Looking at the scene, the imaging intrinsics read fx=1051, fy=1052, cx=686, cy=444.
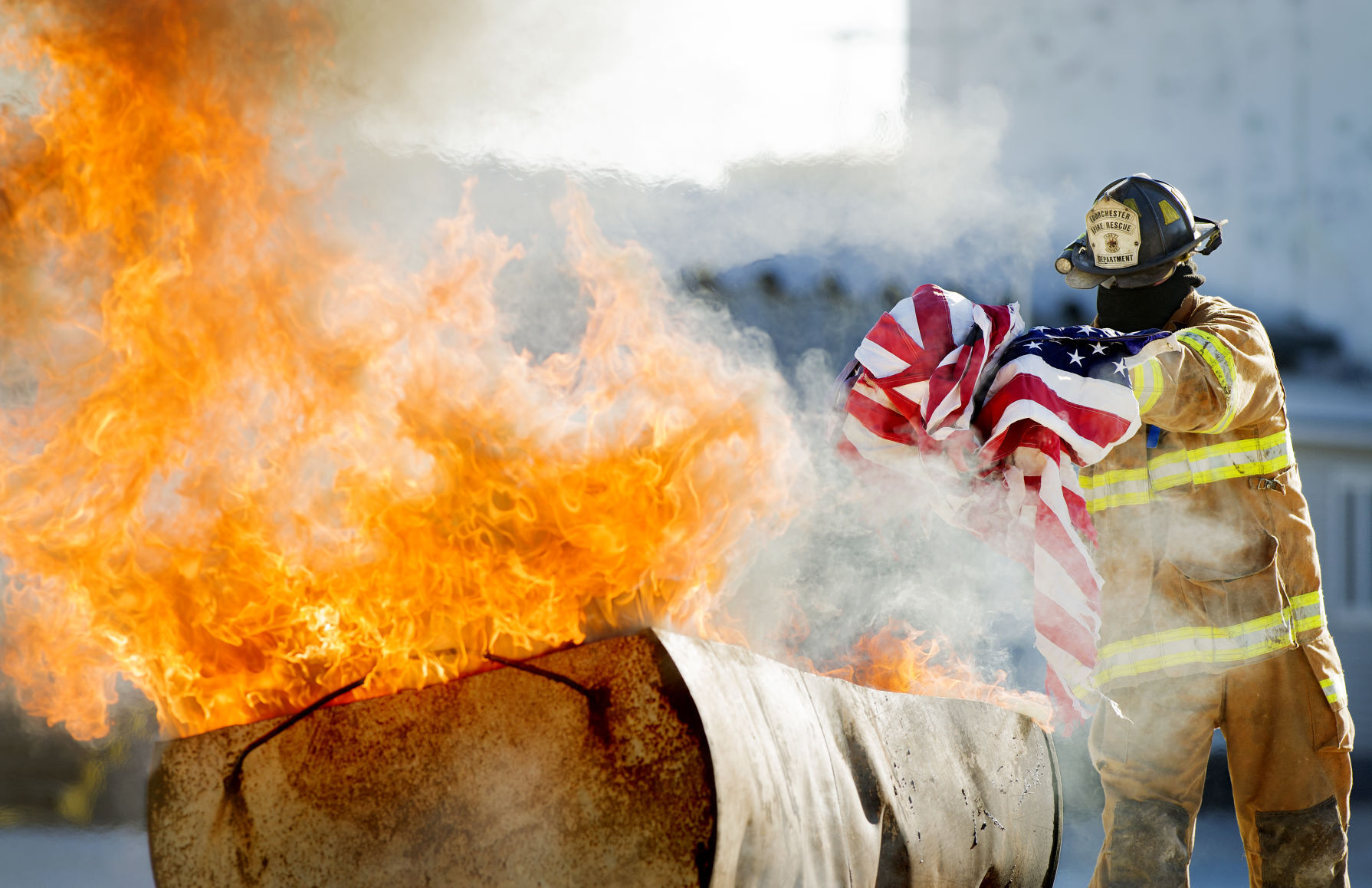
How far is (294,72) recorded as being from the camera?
315 cm

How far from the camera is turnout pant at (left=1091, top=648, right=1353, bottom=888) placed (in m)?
2.72

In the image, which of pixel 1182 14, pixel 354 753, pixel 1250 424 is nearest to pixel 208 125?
pixel 354 753

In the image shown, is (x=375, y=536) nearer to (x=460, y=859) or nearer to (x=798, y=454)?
(x=460, y=859)

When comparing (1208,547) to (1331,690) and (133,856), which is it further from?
(133,856)

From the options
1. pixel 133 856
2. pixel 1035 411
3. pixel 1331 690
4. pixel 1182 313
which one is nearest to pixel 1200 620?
pixel 1331 690

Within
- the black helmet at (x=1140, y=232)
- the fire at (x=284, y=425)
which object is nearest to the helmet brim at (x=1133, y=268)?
the black helmet at (x=1140, y=232)

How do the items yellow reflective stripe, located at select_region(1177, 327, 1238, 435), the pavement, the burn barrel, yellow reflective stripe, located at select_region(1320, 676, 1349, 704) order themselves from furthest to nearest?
the pavement < yellow reflective stripe, located at select_region(1320, 676, 1349, 704) < yellow reflective stripe, located at select_region(1177, 327, 1238, 435) < the burn barrel

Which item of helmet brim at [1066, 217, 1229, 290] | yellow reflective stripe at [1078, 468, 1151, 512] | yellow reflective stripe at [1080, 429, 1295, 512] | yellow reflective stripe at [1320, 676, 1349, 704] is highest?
helmet brim at [1066, 217, 1229, 290]

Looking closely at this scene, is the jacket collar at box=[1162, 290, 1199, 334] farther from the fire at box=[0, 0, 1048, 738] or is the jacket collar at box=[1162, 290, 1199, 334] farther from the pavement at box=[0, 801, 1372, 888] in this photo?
the pavement at box=[0, 801, 1372, 888]

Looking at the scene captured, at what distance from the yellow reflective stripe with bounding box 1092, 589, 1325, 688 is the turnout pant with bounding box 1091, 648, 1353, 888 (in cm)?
6

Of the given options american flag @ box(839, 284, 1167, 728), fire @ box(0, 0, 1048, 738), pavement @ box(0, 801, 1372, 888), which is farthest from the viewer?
pavement @ box(0, 801, 1372, 888)

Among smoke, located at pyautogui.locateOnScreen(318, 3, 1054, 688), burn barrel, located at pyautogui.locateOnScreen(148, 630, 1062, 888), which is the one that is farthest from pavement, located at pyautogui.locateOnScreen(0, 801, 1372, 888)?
burn barrel, located at pyautogui.locateOnScreen(148, 630, 1062, 888)

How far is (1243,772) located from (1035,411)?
1.30 m

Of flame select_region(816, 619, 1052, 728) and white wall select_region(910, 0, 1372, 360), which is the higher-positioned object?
white wall select_region(910, 0, 1372, 360)
